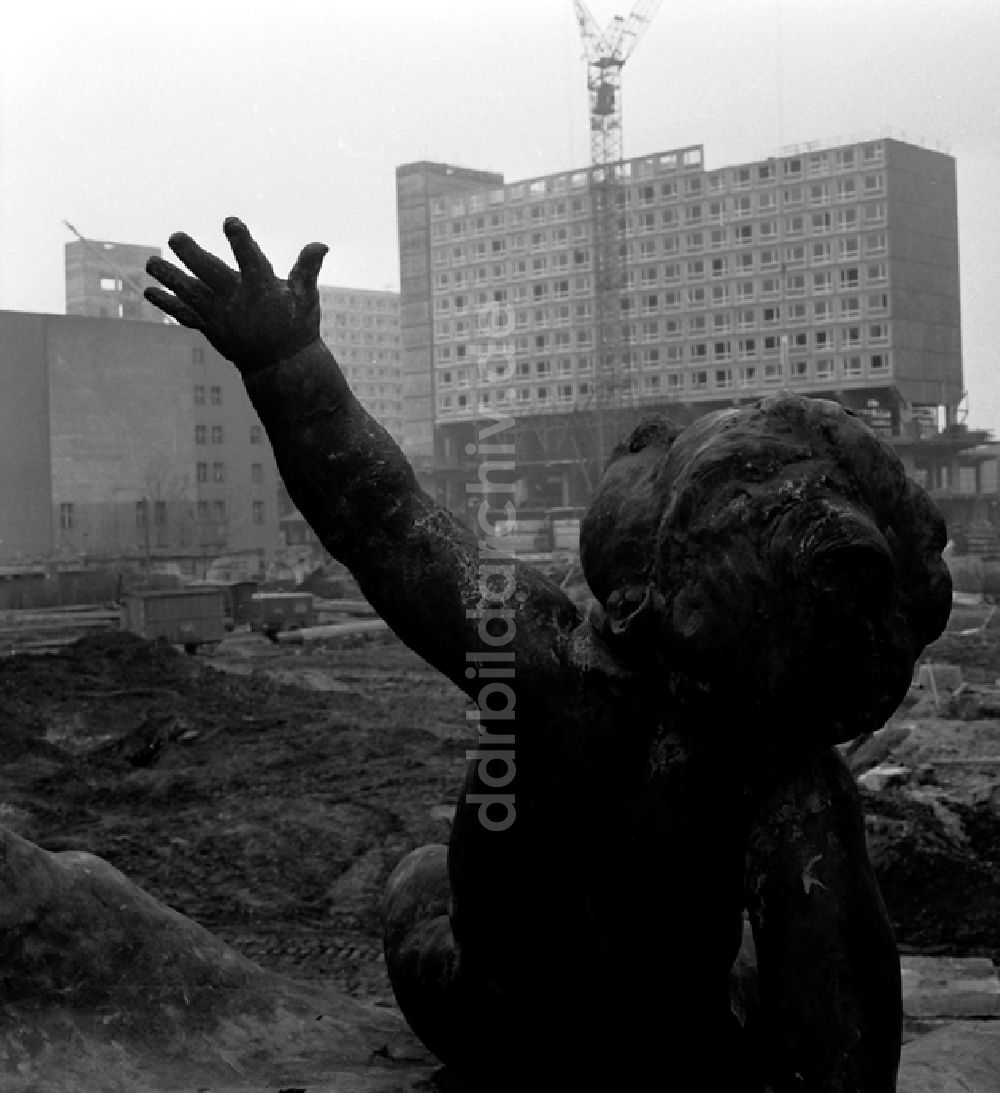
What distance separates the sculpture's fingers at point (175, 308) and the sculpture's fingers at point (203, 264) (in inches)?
2.0

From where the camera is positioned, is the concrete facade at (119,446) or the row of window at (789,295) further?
the concrete facade at (119,446)

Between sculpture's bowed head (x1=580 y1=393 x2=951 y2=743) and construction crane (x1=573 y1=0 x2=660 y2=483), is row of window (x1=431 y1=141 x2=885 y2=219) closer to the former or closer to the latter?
construction crane (x1=573 y1=0 x2=660 y2=483)

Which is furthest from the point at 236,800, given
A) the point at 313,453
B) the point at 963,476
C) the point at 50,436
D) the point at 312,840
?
the point at 963,476

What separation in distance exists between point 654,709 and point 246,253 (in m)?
0.89

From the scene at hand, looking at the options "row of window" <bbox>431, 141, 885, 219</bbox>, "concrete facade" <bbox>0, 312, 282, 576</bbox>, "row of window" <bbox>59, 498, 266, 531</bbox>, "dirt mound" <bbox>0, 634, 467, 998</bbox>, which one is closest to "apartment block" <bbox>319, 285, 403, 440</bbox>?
"dirt mound" <bbox>0, 634, 467, 998</bbox>

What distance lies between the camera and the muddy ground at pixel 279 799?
7.04 m

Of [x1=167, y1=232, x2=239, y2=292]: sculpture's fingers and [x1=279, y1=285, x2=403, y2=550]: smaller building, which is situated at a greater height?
[x1=279, y1=285, x2=403, y2=550]: smaller building

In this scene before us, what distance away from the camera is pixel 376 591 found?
2135 millimetres

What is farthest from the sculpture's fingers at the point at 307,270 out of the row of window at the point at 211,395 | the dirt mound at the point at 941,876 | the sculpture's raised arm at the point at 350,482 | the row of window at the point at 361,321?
the row of window at the point at 211,395

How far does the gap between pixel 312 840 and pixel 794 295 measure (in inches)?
991

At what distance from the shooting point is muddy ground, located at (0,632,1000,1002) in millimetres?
7039

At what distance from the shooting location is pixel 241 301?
2176mm

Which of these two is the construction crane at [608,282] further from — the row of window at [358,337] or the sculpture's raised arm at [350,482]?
the sculpture's raised arm at [350,482]

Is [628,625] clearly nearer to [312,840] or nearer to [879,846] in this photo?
[879,846]
